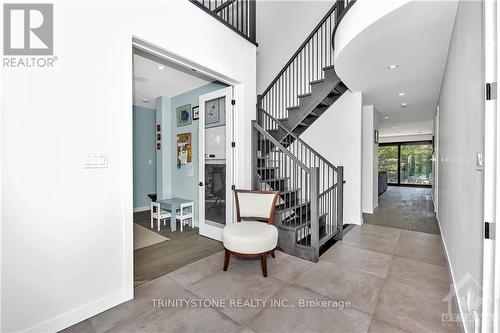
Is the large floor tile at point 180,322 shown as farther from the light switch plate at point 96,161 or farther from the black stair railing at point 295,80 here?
the black stair railing at point 295,80

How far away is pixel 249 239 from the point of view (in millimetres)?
2289

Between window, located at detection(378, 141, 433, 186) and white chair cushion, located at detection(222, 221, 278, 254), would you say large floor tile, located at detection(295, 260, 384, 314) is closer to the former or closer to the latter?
white chair cushion, located at detection(222, 221, 278, 254)

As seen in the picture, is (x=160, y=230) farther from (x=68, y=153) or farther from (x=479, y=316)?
(x=479, y=316)

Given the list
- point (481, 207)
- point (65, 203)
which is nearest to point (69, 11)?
point (65, 203)

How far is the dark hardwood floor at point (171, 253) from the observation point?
2.49 metres

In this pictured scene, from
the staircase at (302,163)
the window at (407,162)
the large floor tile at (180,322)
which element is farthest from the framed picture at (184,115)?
the window at (407,162)

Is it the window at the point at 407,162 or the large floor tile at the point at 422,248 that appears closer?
the large floor tile at the point at 422,248

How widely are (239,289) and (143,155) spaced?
486 centimetres

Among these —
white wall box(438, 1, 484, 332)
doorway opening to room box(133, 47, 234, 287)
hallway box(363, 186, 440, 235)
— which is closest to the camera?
white wall box(438, 1, 484, 332)

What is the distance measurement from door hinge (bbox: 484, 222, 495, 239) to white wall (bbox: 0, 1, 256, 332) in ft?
7.89

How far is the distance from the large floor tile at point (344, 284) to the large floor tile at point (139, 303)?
125 cm

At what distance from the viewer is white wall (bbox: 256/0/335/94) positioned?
509 centimetres

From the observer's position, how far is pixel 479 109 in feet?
4.33

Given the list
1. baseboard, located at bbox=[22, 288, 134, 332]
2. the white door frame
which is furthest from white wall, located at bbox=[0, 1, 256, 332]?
the white door frame
